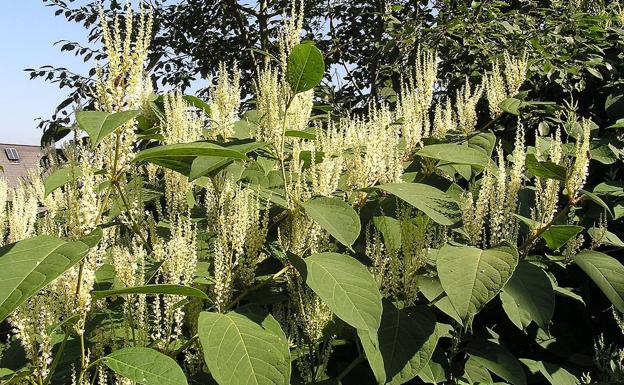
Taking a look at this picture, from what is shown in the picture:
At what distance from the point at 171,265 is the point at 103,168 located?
0.34m

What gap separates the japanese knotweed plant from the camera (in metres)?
1.39

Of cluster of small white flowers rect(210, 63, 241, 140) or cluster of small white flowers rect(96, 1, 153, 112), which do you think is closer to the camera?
cluster of small white flowers rect(96, 1, 153, 112)

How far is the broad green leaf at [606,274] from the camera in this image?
2033 millimetres

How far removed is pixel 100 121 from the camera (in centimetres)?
141

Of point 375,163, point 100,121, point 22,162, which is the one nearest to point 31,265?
point 100,121

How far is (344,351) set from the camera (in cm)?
236

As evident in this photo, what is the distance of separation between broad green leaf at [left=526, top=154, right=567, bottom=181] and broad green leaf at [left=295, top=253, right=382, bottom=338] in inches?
30.2

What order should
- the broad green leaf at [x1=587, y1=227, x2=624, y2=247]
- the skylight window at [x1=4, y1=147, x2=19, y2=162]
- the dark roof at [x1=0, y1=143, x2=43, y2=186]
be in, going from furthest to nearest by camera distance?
the skylight window at [x1=4, y1=147, x2=19, y2=162]
the dark roof at [x1=0, y1=143, x2=43, y2=186]
the broad green leaf at [x1=587, y1=227, x2=624, y2=247]

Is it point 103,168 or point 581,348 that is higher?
point 103,168

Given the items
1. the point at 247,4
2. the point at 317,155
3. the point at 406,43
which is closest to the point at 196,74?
the point at 247,4

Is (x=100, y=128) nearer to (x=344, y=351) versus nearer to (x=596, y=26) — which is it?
(x=344, y=351)

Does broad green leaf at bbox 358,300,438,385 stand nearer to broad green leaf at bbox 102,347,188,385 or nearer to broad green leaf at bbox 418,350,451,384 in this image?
broad green leaf at bbox 418,350,451,384

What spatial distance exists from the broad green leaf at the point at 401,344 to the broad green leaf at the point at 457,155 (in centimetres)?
53

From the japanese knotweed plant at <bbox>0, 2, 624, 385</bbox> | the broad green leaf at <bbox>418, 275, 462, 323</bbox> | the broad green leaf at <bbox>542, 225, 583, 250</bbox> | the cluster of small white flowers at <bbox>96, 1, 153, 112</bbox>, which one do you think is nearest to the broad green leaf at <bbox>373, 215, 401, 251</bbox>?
the japanese knotweed plant at <bbox>0, 2, 624, 385</bbox>
